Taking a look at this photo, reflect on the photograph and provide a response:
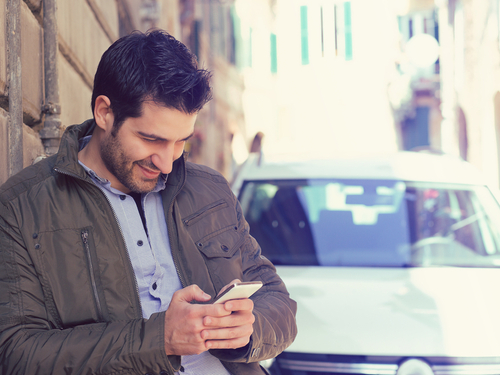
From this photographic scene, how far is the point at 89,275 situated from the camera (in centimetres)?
159

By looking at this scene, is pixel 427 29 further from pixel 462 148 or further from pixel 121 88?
pixel 121 88

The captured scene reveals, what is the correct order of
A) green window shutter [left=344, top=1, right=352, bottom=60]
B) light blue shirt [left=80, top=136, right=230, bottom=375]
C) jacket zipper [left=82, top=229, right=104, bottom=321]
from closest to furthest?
jacket zipper [left=82, top=229, right=104, bottom=321], light blue shirt [left=80, top=136, right=230, bottom=375], green window shutter [left=344, top=1, right=352, bottom=60]

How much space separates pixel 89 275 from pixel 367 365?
130cm

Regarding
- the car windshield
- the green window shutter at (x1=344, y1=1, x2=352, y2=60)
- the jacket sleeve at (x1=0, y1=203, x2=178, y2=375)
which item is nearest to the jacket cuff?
the jacket sleeve at (x1=0, y1=203, x2=178, y2=375)

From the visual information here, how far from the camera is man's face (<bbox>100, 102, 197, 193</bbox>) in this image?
1789 mm

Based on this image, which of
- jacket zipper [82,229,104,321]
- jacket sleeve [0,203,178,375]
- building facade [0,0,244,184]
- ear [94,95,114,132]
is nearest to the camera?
jacket sleeve [0,203,178,375]

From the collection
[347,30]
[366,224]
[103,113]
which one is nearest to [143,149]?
[103,113]

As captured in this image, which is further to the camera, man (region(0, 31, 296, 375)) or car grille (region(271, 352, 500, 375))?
car grille (region(271, 352, 500, 375))

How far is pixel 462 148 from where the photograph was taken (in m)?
15.3

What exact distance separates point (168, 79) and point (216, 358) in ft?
2.93

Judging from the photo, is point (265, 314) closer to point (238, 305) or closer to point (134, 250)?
point (238, 305)

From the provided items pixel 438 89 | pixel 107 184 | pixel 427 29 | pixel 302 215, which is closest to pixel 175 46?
pixel 107 184

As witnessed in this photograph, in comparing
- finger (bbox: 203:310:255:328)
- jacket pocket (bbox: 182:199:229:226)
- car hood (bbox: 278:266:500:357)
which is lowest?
Answer: car hood (bbox: 278:266:500:357)

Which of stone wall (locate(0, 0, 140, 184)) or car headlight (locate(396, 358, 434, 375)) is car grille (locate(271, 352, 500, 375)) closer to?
car headlight (locate(396, 358, 434, 375))
